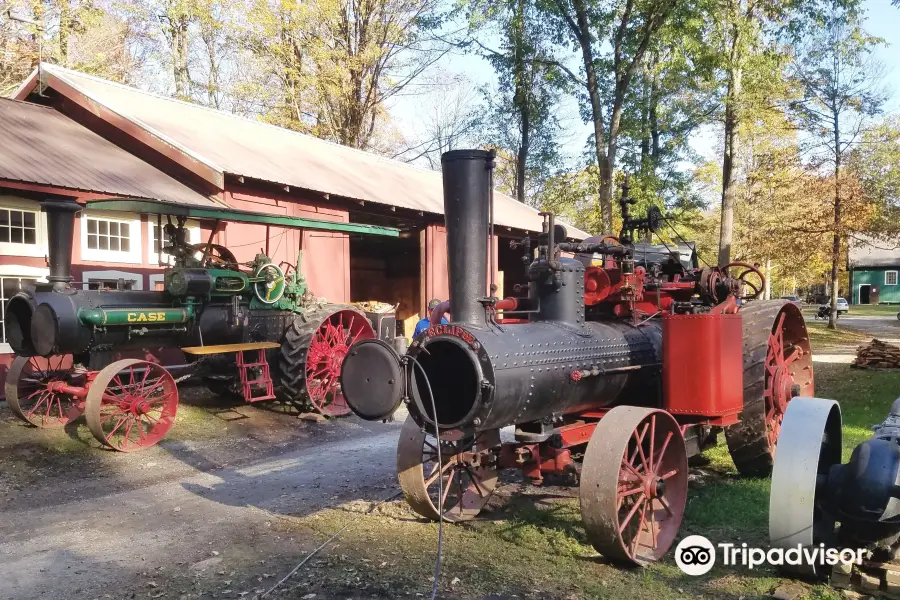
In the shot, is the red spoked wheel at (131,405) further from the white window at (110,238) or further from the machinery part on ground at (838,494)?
the machinery part on ground at (838,494)

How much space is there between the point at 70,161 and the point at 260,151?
3.89 meters

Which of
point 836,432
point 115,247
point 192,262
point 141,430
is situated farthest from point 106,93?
point 836,432

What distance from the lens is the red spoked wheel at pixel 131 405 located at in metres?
7.36

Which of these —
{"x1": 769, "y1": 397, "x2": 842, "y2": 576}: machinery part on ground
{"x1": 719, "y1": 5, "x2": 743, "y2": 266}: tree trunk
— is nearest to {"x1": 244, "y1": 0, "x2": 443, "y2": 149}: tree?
{"x1": 719, "y1": 5, "x2": 743, "y2": 266}: tree trunk

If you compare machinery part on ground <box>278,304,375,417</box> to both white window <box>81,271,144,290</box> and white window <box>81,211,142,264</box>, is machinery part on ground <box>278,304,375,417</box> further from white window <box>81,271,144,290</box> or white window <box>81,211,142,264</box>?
white window <box>81,211,142,264</box>

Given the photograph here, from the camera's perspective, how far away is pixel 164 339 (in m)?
8.59

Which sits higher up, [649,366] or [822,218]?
[822,218]

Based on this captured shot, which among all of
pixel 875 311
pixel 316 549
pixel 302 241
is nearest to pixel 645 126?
pixel 302 241

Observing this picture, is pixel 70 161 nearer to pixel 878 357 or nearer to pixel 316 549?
pixel 316 549

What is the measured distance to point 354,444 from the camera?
27.0 ft

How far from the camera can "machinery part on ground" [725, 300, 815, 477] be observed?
5.71m

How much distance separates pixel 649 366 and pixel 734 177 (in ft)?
48.6

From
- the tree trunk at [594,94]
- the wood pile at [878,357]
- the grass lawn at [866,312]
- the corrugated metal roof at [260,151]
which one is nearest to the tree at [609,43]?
the tree trunk at [594,94]

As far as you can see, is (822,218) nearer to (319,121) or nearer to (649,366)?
(319,121)
